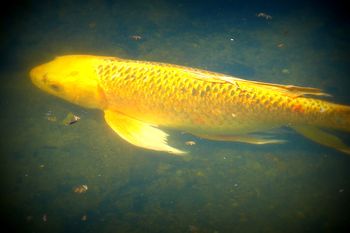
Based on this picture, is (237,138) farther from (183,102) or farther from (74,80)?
(74,80)

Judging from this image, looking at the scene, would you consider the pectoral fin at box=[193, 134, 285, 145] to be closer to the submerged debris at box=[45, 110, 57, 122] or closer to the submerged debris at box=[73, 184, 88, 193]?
the submerged debris at box=[73, 184, 88, 193]

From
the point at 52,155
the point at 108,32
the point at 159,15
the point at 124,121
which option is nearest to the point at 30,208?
the point at 52,155

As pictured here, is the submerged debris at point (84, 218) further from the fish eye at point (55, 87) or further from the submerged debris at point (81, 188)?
the fish eye at point (55, 87)

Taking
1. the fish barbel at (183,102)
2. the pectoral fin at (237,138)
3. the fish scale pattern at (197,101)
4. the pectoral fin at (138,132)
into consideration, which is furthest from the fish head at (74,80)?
the pectoral fin at (237,138)

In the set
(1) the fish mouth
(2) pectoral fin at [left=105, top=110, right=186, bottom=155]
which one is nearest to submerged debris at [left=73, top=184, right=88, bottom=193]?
(2) pectoral fin at [left=105, top=110, right=186, bottom=155]

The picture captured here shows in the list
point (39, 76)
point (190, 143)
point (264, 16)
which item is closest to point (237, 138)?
point (190, 143)

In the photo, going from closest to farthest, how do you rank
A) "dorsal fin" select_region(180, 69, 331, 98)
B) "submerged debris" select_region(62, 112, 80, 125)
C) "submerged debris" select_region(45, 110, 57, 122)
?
"dorsal fin" select_region(180, 69, 331, 98)
"submerged debris" select_region(62, 112, 80, 125)
"submerged debris" select_region(45, 110, 57, 122)

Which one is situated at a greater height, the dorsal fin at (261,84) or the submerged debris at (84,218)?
the dorsal fin at (261,84)
